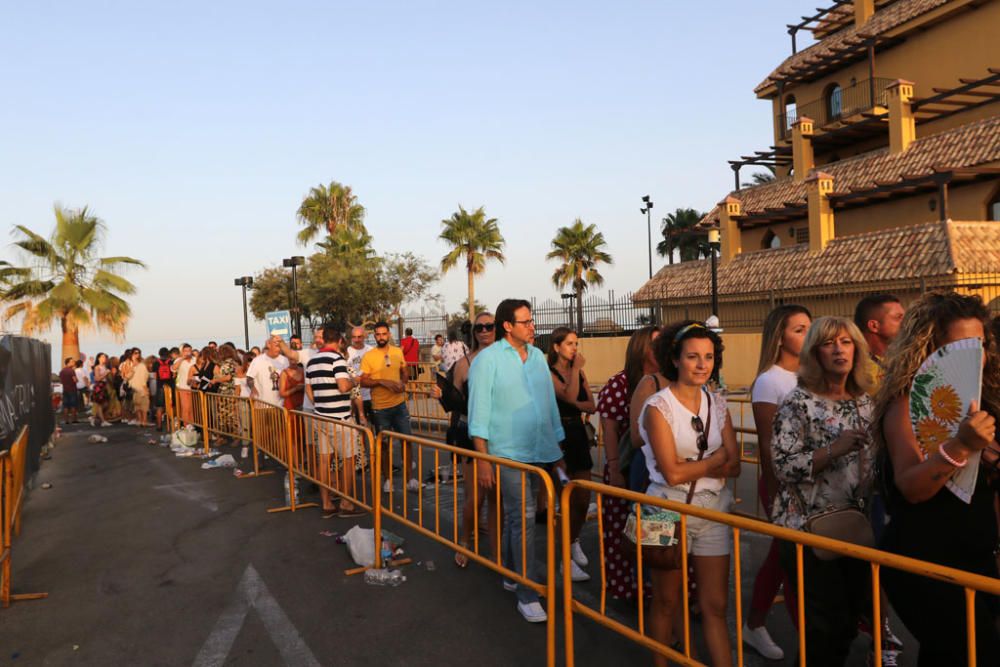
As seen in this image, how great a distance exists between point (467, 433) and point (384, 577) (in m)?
1.26

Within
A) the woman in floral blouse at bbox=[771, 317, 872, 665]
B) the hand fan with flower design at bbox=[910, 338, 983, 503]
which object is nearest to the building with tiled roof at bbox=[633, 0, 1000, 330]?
the woman in floral blouse at bbox=[771, 317, 872, 665]

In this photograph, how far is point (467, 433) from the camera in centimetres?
577

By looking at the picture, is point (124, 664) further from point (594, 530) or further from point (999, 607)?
point (999, 607)

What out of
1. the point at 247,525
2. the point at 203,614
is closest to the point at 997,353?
the point at 203,614

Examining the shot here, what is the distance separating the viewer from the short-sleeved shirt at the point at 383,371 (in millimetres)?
8820

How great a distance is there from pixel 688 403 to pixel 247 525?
5539 mm

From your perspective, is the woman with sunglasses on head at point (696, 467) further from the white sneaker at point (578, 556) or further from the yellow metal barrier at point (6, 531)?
the yellow metal barrier at point (6, 531)

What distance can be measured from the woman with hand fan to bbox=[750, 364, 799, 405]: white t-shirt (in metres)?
1.14

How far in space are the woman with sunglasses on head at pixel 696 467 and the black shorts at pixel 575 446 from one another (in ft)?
7.26

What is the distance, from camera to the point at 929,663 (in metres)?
2.44

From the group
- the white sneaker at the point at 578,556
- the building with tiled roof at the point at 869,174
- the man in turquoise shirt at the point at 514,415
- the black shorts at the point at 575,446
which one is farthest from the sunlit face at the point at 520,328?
the building with tiled roof at the point at 869,174

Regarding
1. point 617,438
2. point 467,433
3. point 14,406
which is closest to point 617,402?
point 617,438

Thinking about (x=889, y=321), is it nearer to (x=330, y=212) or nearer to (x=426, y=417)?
(x=426, y=417)

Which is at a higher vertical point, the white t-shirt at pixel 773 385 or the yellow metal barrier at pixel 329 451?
the white t-shirt at pixel 773 385
